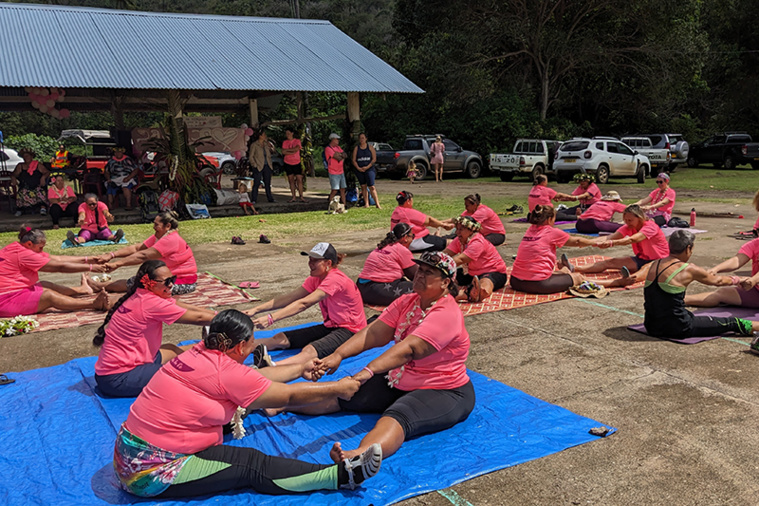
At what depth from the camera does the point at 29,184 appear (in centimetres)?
1656

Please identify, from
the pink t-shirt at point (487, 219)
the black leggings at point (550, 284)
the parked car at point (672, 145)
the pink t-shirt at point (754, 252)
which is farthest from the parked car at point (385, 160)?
the pink t-shirt at point (754, 252)

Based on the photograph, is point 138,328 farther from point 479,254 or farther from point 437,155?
point 437,155

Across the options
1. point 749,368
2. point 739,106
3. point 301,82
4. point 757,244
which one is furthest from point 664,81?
point 749,368

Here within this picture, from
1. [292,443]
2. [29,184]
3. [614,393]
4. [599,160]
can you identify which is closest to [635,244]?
[614,393]

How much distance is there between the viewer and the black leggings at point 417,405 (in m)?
4.21

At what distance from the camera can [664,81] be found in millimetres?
30266

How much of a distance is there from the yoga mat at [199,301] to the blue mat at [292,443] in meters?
2.16

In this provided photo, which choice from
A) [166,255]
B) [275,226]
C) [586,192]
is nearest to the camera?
[166,255]

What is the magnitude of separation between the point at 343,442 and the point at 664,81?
102ft

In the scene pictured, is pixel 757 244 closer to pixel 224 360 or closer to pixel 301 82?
pixel 224 360

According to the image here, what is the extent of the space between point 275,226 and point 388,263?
8002 mm

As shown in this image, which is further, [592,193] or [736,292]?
[592,193]

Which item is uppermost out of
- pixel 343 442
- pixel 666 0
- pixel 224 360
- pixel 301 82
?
pixel 666 0

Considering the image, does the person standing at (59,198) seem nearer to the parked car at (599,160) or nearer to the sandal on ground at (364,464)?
the sandal on ground at (364,464)
